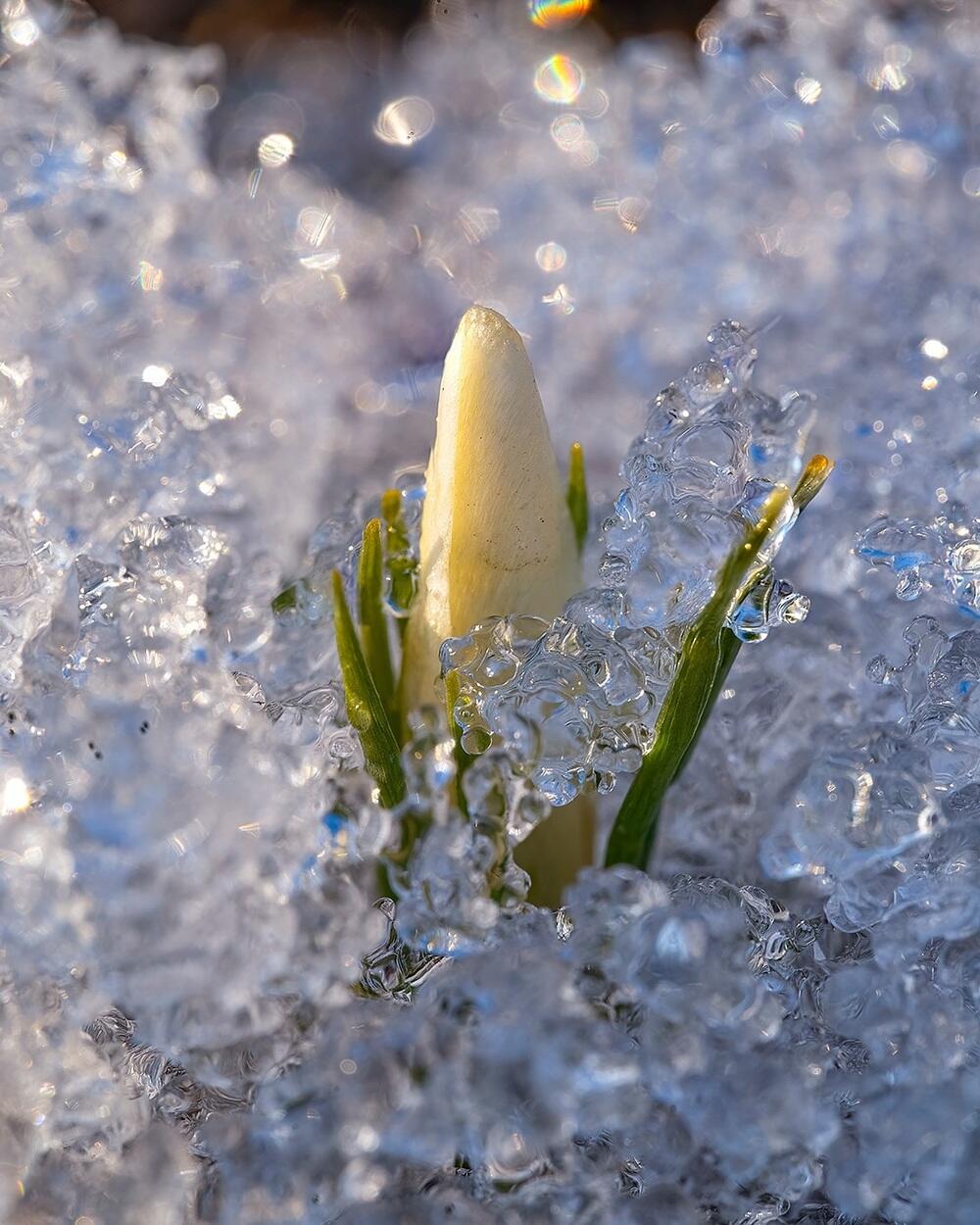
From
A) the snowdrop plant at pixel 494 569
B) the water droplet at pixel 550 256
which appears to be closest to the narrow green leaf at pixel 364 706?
the snowdrop plant at pixel 494 569

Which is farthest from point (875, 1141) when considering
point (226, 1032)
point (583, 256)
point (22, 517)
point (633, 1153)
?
point (583, 256)

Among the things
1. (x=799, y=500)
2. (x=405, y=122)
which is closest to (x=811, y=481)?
(x=799, y=500)

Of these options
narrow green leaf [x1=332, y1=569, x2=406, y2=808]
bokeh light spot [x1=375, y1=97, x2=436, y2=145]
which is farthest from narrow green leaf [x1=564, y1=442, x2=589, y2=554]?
bokeh light spot [x1=375, y1=97, x2=436, y2=145]

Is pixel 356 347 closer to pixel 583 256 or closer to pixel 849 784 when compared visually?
pixel 583 256

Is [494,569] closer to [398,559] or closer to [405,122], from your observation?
[398,559]

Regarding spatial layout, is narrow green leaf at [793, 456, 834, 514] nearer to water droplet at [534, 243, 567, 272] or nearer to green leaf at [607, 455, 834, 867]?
green leaf at [607, 455, 834, 867]

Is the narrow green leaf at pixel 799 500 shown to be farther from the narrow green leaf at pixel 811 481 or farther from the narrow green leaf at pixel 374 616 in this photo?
the narrow green leaf at pixel 374 616

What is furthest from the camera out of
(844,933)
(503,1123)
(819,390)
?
(819,390)
